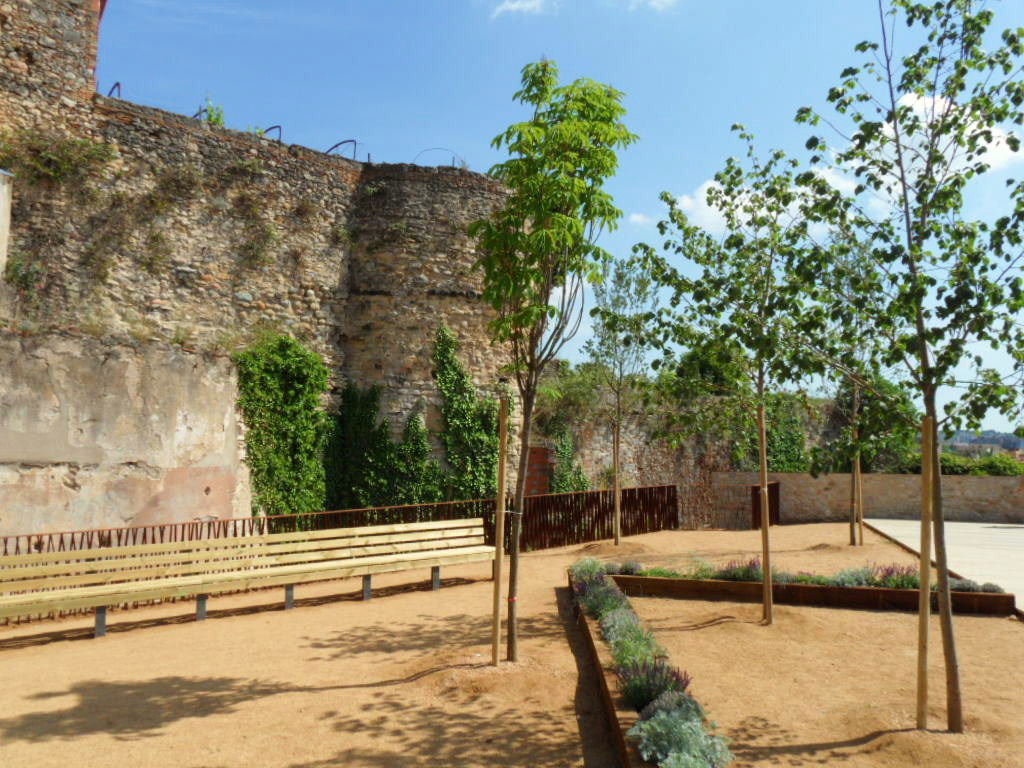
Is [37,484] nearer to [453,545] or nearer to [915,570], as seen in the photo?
[453,545]

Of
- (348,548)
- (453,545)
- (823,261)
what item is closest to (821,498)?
(453,545)

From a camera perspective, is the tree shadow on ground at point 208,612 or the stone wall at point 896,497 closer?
the tree shadow on ground at point 208,612

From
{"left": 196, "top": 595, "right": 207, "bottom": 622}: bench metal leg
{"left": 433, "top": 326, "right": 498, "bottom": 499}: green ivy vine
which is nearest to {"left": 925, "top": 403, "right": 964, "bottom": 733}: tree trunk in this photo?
{"left": 196, "top": 595, "right": 207, "bottom": 622}: bench metal leg

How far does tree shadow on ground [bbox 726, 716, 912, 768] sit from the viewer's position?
4324mm

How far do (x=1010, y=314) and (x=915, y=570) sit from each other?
19.0ft

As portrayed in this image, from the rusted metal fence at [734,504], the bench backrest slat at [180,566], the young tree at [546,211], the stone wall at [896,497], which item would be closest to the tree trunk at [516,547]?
the young tree at [546,211]

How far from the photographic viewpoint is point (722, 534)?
50.0 feet

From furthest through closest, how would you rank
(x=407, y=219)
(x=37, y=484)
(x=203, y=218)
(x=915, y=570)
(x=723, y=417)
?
(x=407, y=219) → (x=203, y=218) → (x=915, y=570) → (x=37, y=484) → (x=723, y=417)

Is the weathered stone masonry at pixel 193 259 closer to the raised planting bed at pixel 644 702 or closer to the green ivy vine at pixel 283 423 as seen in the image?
the green ivy vine at pixel 283 423

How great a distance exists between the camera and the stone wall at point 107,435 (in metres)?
8.59

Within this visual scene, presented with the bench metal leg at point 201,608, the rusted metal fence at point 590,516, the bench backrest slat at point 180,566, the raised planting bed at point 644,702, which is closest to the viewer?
the raised planting bed at point 644,702

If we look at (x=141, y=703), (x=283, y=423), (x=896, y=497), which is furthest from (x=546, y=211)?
(x=896, y=497)

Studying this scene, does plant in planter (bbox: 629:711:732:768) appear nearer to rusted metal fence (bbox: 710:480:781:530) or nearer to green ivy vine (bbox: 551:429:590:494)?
green ivy vine (bbox: 551:429:590:494)

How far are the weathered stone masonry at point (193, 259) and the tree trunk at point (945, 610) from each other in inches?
363
